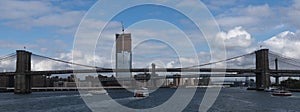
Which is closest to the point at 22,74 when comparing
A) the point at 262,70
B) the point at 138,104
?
the point at 138,104

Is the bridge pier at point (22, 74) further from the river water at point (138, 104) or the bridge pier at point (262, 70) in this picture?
the bridge pier at point (262, 70)

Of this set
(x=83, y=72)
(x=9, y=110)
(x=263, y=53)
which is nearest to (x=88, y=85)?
(x=83, y=72)

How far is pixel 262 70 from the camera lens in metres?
118

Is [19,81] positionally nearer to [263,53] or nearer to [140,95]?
[140,95]

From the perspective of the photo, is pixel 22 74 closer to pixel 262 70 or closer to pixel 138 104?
pixel 138 104

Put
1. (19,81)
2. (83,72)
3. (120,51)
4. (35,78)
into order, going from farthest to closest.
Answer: (35,78) < (19,81) < (83,72) < (120,51)

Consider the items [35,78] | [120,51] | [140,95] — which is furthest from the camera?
[35,78]

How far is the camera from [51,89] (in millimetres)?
157750

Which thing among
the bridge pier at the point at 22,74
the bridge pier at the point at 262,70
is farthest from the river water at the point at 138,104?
the bridge pier at the point at 262,70

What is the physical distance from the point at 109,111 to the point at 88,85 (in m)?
79.6

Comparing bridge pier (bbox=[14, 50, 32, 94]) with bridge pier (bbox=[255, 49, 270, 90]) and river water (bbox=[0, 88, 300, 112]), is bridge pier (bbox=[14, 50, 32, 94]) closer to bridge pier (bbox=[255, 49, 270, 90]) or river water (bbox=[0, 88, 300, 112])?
river water (bbox=[0, 88, 300, 112])

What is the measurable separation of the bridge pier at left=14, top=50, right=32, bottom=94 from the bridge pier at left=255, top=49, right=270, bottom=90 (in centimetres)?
6375

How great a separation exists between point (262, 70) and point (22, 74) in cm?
6589

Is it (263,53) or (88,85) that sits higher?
(263,53)
